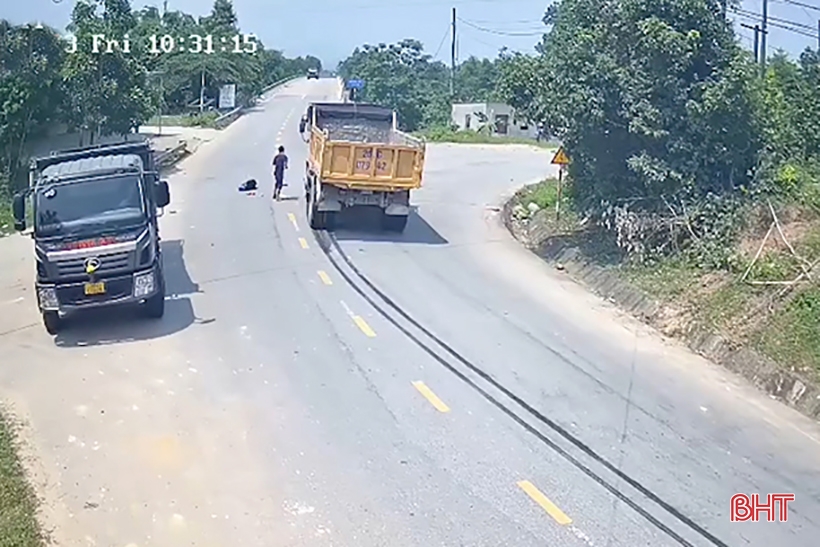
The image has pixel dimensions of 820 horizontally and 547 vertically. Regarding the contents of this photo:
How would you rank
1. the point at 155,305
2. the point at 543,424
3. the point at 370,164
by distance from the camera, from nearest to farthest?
1. the point at 543,424
2. the point at 155,305
3. the point at 370,164

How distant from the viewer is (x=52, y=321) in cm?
1464

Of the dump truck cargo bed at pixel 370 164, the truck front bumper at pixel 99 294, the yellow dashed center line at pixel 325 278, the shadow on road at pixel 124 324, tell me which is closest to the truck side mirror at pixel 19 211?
the shadow on road at pixel 124 324

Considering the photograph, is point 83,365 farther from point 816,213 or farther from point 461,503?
point 816,213

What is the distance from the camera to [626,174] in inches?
728

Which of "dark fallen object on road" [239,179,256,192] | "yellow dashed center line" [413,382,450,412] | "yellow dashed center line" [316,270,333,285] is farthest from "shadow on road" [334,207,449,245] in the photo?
"yellow dashed center line" [413,382,450,412]

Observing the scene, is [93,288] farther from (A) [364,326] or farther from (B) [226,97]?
(B) [226,97]

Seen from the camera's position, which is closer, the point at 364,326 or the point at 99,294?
the point at 99,294

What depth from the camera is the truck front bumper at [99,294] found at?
1426 cm

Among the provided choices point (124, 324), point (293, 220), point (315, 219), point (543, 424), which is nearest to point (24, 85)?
point (293, 220)

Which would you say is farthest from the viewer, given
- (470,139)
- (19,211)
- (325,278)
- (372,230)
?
(470,139)

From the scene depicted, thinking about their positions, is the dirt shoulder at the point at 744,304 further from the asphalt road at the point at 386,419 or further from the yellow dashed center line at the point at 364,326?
the yellow dashed center line at the point at 364,326

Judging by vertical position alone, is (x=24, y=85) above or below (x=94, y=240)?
above

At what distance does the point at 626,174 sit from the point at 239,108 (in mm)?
57054

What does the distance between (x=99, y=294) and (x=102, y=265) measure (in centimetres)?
42
